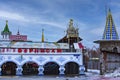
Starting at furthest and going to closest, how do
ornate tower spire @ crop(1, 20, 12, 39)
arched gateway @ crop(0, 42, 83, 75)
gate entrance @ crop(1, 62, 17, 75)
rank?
ornate tower spire @ crop(1, 20, 12, 39)
gate entrance @ crop(1, 62, 17, 75)
arched gateway @ crop(0, 42, 83, 75)

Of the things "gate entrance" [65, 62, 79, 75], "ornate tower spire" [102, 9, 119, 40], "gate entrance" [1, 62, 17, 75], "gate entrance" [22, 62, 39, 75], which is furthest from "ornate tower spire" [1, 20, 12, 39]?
"ornate tower spire" [102, 9, 119, 40]

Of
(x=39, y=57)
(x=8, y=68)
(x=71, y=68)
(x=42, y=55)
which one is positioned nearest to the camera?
(x=39, y=57)

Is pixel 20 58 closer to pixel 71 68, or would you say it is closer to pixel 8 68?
pixel 8 68

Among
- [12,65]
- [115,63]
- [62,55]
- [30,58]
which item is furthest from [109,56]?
[12,65]

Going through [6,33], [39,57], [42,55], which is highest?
→ [6,33]

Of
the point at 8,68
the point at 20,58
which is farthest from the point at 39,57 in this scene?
the point at 8,68

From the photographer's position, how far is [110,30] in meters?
49.4

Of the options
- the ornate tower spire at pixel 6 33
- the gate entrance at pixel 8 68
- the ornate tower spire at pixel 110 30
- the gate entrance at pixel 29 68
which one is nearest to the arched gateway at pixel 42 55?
the gate entrance at pixel 8 68

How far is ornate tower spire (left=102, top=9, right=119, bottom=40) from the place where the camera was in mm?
47281

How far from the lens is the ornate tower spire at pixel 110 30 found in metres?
47.3

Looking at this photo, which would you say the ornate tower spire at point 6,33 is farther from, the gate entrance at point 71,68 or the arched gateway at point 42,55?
the gate entrance at point 71,68

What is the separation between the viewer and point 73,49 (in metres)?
46.2

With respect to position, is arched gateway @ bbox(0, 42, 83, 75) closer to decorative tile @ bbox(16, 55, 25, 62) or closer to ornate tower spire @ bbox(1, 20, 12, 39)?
decorative tile @ bbox(16, 55, 25, 62)

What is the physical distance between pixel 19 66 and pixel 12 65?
759 centimetres
